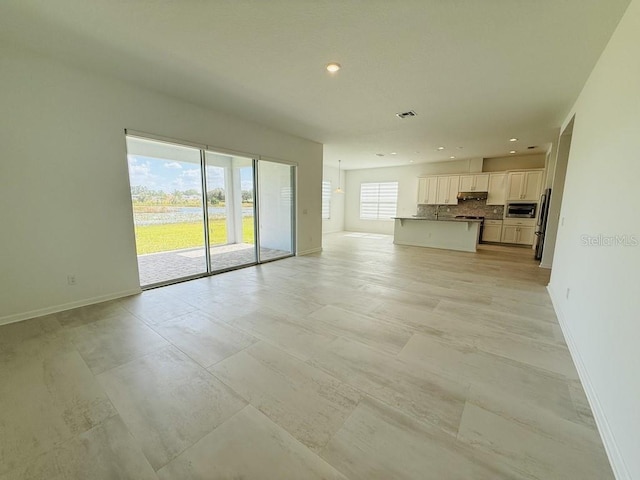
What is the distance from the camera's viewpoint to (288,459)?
132 centimetres

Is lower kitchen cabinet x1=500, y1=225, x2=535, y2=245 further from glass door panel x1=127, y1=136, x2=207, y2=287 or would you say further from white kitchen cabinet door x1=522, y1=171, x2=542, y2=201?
glass door panel x1=127, y1=136, x2=207, y2=287

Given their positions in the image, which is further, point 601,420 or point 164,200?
point 164,200

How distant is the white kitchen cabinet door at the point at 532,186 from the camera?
7.56 metres

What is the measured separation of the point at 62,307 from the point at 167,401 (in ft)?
8.06

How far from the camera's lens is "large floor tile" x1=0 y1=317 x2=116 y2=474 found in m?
1.42

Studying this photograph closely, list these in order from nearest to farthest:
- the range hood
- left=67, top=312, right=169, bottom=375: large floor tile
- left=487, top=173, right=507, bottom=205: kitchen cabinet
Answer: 1. left=67, top=312, right=169, bottom=375: large floor tile
2. left=487, top=173, right=507, bottom=205: kitchen cabinet
3. the range hood

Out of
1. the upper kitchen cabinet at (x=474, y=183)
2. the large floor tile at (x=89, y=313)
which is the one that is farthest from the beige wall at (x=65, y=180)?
the upper kitchen cabinet at (x=474, y=183)

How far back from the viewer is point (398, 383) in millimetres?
1885

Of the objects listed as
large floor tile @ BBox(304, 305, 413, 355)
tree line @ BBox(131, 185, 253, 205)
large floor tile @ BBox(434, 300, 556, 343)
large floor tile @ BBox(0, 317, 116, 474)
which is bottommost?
large floor tile @ BBox(0, 317, 116, 474)

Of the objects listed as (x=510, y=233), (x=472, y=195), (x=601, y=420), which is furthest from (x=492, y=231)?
(x=601, y=420)

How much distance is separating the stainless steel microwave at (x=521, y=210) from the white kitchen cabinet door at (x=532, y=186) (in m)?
0.21

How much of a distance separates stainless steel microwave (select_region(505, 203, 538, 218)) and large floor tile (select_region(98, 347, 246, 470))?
30.4 feet

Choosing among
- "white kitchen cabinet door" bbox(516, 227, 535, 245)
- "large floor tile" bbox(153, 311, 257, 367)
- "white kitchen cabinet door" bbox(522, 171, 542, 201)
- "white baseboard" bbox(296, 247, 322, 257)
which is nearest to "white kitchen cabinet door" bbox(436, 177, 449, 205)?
"white kitchen cabinet door" bbox(522, 171, 542, 201)

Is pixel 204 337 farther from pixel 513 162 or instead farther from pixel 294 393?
pixel 513 162
